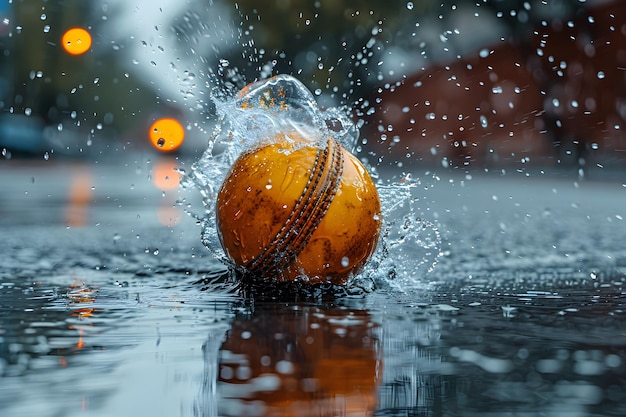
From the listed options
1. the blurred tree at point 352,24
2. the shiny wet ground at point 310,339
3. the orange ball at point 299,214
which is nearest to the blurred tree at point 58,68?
the blurred tree at point 352,24

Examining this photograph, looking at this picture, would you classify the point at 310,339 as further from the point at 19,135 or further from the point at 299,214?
the point at 19,135

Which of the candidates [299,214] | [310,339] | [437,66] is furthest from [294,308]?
[437,66]

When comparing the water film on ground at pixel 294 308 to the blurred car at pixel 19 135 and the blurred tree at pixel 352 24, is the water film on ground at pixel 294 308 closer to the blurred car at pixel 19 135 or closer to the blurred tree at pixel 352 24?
the blurred tree at pixel 352 24

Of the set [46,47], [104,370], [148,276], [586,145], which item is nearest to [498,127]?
[586,145]

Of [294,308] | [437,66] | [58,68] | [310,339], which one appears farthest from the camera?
[58,68]

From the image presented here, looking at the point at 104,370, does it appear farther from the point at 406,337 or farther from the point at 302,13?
the point at 302,13
